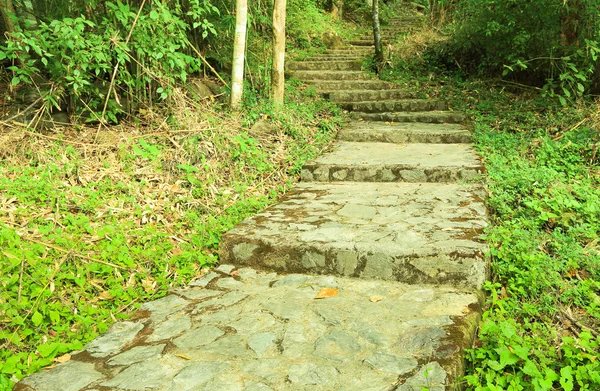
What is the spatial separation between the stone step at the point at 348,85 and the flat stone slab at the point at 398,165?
9.46ft

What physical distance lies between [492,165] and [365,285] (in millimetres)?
2595

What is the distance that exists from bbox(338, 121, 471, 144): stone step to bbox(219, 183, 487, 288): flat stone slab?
6.15ft

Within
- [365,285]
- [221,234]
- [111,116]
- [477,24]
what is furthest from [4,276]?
[477,24]

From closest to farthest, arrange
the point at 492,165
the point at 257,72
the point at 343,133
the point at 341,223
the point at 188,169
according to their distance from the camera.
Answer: the point at 341,223 → the point at 188,169 → the point at 492,165 → the point at 343,133 → the point at 257,72

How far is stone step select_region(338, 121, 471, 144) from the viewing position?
6.02 metres

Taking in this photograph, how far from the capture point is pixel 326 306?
8.39 ft

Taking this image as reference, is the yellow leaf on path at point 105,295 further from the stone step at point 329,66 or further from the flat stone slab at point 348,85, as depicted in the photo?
the stone step at point 329,66

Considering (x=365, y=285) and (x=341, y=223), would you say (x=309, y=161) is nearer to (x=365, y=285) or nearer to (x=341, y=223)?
(x=341, y=223)

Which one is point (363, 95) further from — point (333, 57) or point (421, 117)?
point (333, 57)

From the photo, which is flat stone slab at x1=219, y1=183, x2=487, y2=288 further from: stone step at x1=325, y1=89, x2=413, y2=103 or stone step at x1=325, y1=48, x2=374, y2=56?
stone step at x1=325, y1=48, x2=374, y2=56

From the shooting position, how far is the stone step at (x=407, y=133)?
6020 millimetres

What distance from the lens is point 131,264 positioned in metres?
3.03

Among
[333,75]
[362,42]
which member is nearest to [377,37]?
[333,75]

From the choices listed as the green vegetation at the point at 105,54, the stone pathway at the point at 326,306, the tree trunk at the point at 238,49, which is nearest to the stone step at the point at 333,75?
the green vegetation at the point at 105,54
